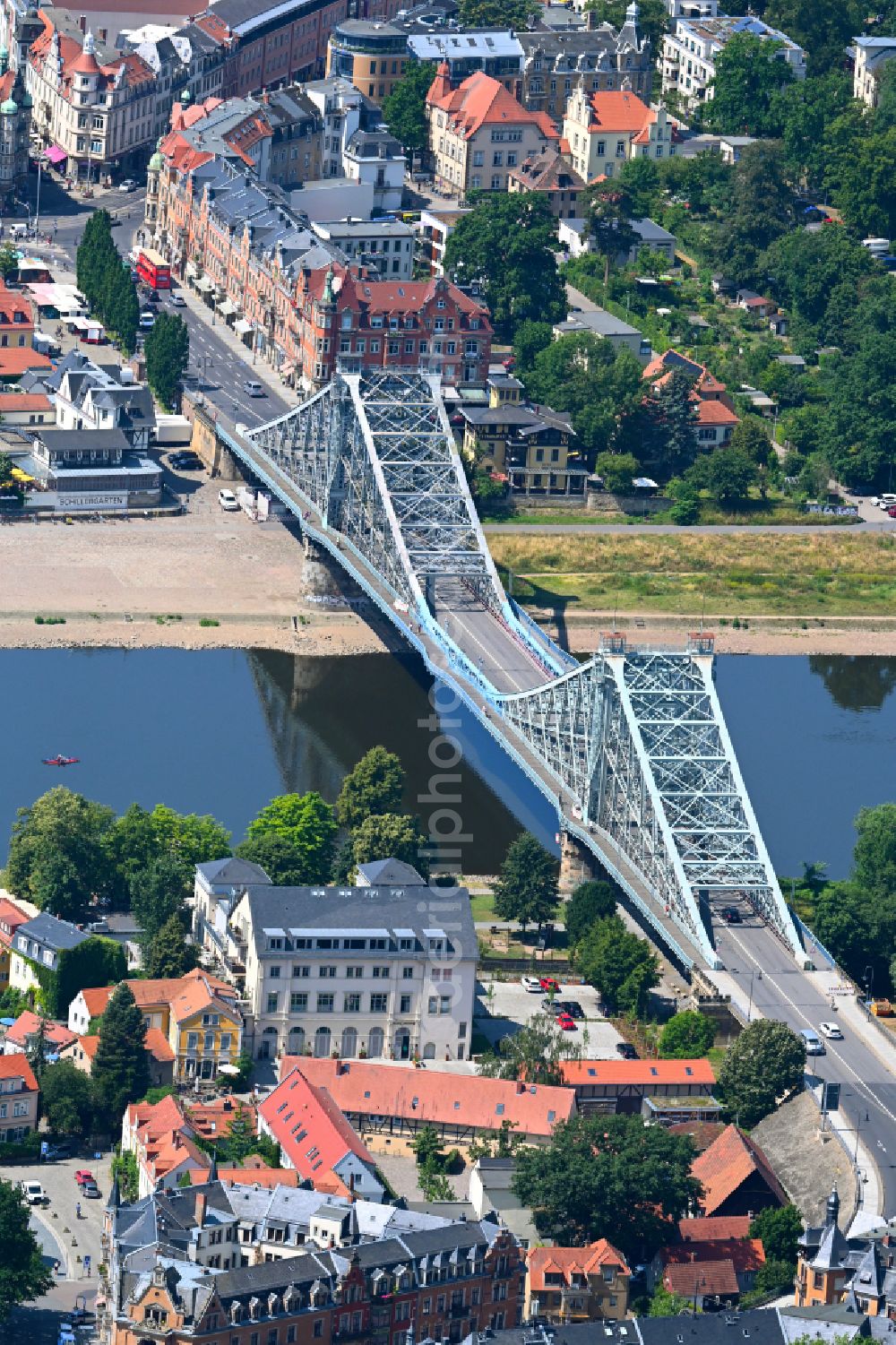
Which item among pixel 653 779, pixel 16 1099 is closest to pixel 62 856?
pixel 16 1099

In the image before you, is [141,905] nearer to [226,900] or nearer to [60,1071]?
[226,900]

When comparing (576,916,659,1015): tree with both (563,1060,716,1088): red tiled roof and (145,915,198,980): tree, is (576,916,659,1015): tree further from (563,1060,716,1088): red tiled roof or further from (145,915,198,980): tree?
(145,915,198,980): tree

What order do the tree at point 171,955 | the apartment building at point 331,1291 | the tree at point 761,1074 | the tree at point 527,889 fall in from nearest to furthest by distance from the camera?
the apartment building at point 331,1291 < the tree at point 761,1074 < the tree at point 171,955 < the tree at point 527,889

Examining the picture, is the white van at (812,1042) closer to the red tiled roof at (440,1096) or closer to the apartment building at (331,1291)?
the red tiled roof at (440,1096)

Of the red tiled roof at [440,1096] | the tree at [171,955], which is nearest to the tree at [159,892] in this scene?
the tree at [171,955]

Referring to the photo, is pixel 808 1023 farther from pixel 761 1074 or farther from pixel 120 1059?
pixel 120 1059

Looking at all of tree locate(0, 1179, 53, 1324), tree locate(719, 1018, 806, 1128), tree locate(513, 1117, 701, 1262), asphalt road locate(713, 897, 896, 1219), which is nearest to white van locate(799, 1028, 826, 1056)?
asphalt road locate(713, 897, 896, 1219)

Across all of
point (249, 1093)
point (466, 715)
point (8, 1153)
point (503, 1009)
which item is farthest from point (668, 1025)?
point (466, 715)
